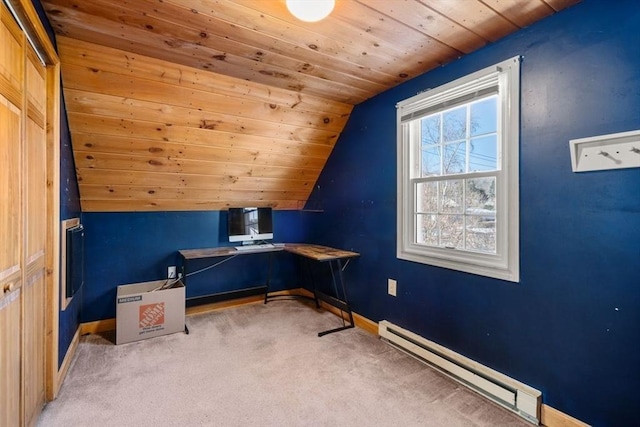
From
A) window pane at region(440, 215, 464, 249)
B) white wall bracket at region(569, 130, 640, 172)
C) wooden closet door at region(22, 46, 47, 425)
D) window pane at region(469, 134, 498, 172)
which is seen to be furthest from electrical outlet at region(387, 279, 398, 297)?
wooden closet door at region(22, 46, 47, 425)

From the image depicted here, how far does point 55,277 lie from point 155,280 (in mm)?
1381

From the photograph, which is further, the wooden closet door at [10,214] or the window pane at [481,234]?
the window pane at [481,234]

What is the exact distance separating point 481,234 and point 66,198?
281cm

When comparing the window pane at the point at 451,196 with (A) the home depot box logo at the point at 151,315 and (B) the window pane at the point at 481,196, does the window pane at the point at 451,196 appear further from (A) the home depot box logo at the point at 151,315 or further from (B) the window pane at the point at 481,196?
(A) the home depot box logo at the point at 151,315

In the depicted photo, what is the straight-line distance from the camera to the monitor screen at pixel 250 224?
11.3ft

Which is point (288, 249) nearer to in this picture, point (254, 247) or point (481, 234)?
point (254, 247)

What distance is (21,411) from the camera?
Result: 1406 millimetres

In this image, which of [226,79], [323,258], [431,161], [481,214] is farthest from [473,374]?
[226,79]

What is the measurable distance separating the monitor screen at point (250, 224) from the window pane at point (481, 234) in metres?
2.14

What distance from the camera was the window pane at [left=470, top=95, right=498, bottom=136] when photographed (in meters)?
2.04

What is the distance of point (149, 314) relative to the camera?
8.89 ft

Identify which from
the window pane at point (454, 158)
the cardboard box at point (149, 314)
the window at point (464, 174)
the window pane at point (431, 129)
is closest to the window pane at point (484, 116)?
the window at point (464, 174)

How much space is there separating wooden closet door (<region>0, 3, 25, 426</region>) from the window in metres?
2.27

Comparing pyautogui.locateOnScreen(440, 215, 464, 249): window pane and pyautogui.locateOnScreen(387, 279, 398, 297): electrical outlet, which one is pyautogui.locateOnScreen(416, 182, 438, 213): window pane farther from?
pyautogui.locateOnScreen(387, 279, 398, 297): electrical outlet
